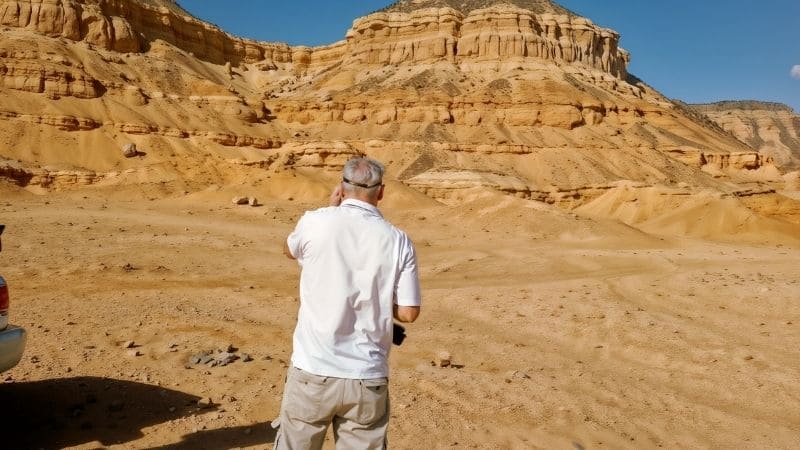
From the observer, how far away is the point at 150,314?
27.9ft

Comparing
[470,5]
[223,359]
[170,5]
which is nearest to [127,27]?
[170,5]

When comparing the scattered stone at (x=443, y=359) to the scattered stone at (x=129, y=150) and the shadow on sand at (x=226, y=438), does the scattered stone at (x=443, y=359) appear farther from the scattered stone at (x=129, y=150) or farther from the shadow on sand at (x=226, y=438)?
the scattered stone at (x=129, y=150)

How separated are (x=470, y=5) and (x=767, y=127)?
83.4m

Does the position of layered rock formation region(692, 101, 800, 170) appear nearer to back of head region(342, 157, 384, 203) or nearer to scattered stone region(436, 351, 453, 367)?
scattered stone region(436, 351, 453, 367)

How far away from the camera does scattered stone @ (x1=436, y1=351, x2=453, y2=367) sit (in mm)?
7062

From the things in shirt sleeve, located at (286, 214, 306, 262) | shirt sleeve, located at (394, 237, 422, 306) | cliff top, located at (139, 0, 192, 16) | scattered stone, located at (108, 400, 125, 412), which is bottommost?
scattered stone, located at (108, 400, 125, 412)

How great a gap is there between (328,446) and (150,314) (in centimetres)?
502

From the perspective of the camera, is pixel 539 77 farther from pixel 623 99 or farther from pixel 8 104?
pixel 8 104

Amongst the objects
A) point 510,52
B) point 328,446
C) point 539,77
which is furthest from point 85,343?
point 510,52

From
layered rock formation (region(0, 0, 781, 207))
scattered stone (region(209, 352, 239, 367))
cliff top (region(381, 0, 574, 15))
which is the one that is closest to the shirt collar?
scattered stone (region(209, 352, 239, 367))

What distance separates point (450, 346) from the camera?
26.6ft

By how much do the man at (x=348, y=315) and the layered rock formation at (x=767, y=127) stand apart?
130 metres

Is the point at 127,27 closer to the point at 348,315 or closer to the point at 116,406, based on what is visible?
the point at 116,406

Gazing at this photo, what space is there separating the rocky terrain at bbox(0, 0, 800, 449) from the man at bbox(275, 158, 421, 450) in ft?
7.12
